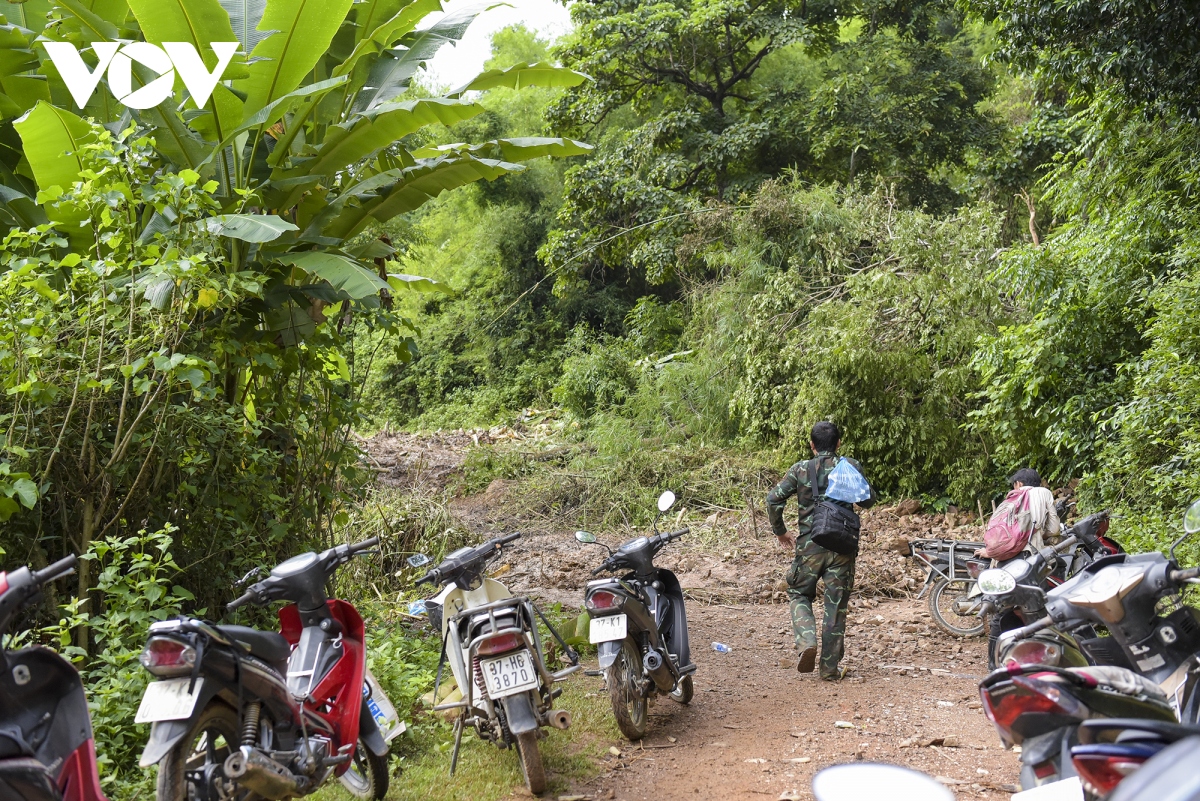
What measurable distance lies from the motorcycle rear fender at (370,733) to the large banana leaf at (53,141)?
10.7ft

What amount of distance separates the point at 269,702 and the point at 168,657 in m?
0.46

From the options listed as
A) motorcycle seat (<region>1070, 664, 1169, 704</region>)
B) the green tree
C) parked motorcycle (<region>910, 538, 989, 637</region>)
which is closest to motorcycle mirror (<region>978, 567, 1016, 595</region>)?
motorcycle seat (<region>1070, 664, 1169, 704</region>)

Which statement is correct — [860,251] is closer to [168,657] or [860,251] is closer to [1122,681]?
[1122,681]

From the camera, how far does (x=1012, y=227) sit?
17.4 meters

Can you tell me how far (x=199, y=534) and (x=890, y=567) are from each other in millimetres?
6779

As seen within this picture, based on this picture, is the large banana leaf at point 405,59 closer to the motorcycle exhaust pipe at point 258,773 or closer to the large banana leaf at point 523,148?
the large banana leaf at point 523,148

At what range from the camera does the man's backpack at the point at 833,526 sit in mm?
6133

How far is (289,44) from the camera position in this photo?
567 cm

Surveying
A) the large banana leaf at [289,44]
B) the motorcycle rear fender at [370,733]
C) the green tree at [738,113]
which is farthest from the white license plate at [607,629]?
the green tree at [738,113]

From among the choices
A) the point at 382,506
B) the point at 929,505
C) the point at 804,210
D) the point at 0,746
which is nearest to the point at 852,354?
the point at 929,505

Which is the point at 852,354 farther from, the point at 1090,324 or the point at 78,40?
the point at 78,40

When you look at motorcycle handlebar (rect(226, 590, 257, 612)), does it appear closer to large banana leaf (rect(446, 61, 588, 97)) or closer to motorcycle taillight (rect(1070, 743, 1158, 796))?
motorcycle taillight (rect(1070, 743, 1158, 796))

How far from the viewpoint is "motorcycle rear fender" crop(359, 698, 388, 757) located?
4.06m

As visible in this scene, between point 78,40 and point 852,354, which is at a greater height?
point 78,40
